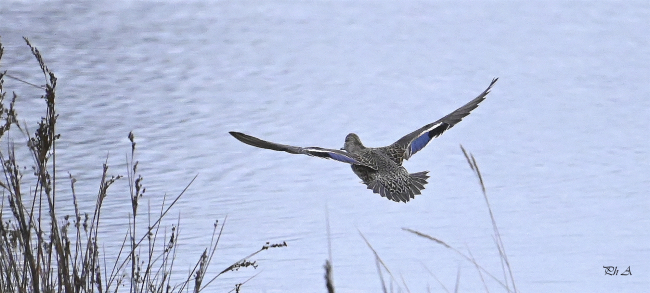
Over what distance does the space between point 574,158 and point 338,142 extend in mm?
1647

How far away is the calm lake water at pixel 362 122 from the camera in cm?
532

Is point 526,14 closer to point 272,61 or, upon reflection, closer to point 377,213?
point 272,61

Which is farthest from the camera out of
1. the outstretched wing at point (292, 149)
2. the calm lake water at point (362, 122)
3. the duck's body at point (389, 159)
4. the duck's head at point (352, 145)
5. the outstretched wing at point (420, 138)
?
the duck's head at point (352, 145)

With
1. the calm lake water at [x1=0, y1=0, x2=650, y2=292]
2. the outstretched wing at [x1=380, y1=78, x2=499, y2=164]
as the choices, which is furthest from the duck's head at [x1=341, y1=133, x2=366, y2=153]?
the calm lake water at [x1=0, y1=0, x2=650, y2=292]

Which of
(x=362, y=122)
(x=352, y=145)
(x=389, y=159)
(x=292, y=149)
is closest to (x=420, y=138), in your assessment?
(x=389, y=159)

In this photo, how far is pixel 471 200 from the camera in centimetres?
629

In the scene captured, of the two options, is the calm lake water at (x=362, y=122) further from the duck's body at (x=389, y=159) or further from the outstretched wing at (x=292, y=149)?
the outstretched wing at (x=292, y=149)

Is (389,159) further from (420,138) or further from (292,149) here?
(292,149)

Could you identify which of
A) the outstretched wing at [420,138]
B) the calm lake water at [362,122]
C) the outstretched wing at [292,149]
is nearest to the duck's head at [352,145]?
the outstretched wing at [420,138]

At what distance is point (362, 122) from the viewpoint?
8570 mm

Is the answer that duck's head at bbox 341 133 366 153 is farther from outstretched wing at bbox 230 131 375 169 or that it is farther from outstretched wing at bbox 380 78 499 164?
outstretched wing at bbox 230 131 375 169

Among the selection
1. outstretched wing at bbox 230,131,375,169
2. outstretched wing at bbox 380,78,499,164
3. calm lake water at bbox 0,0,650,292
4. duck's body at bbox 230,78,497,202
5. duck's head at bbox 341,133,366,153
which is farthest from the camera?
duck's head at bbox 341,133,366,153

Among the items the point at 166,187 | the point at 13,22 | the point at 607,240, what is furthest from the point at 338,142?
the point at 13,22

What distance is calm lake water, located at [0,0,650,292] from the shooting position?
5.32 metres
